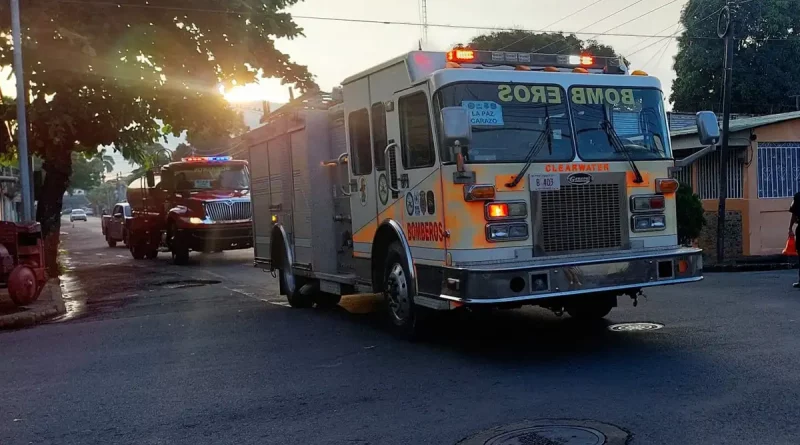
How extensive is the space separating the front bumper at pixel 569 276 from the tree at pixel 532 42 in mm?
29968

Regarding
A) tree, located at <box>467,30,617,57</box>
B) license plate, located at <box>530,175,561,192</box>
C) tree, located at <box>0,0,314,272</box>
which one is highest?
tree, located at <box>467,30,617,57</box>

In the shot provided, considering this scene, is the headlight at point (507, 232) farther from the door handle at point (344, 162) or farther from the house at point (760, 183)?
the house at point (760, 183)

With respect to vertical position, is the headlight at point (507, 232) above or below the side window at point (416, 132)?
below

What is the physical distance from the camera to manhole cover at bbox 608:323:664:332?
29.8 feet

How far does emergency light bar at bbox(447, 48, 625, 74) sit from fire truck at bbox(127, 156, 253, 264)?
14.9 metres

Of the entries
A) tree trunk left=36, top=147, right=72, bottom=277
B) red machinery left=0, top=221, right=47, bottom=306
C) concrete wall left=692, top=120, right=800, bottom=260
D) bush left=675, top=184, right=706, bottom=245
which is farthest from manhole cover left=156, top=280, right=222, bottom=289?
concrete wall left=692, top=120, right=800, bottom=260

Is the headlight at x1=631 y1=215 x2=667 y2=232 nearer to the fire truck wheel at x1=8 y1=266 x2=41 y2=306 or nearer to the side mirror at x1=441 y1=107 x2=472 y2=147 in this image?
the side mirror at x1=441 y1=107 x2=472 y2=147

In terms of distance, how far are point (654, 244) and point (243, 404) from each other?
4.29m

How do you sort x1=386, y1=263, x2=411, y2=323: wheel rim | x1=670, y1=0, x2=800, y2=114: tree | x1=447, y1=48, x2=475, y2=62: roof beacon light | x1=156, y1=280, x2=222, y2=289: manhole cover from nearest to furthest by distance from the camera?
x1=447, y1=48, x2=475, y2=62: roof beacon light, x1=386, y1=263, x2=411, y2=323: wheel rim, x1=156, y1=280, x2=222, y2=289: manhole cover, x1=670, y1=0, x2=800, y2=114: tree

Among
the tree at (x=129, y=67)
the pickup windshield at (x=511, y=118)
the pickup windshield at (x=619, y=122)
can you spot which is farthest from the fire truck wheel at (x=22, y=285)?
the pickup windshield at (x=619, y=122)

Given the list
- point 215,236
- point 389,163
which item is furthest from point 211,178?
point 389,163

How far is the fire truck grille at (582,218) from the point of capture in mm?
7785

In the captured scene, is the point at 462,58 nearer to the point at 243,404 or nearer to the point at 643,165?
the point at 643,165

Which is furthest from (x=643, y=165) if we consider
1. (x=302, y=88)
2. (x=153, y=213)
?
(x=153, y=213)
